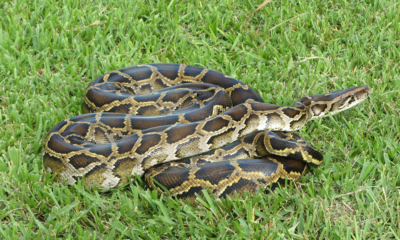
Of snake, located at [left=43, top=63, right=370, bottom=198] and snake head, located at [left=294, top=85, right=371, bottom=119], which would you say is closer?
snake, located at [left=43, top=63, right=370, bottom=198]

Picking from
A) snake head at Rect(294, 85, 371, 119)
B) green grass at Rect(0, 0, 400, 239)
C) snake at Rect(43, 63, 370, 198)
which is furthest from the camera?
snake head at Rect(294, 85, 371, 119)

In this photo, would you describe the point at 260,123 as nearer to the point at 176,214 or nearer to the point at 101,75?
the point at 176,214

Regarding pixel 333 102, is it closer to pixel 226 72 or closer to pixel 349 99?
pixel 349 99

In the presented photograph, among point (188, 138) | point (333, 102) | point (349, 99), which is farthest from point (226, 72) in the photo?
point (188, 138)

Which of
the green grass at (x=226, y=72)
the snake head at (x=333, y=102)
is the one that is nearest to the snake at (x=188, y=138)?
the snake head at (x=333, y=102)

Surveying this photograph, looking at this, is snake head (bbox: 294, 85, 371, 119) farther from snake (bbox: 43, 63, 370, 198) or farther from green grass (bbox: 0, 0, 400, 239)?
green grass (bbox: 0, 0, 400, 239)

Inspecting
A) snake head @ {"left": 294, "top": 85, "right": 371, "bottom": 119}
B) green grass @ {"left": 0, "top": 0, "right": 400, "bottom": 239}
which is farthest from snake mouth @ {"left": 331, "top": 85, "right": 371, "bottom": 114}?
green grass @ {"left": 0, "top": 0, "right": 400, "bottom": 239}

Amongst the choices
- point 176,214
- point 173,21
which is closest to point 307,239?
point 176,214

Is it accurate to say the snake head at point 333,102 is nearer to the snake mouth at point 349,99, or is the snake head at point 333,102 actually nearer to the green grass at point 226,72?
the snake mouth at point 349,99
